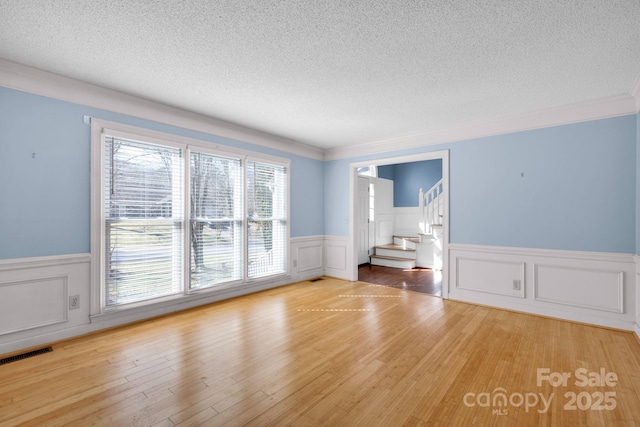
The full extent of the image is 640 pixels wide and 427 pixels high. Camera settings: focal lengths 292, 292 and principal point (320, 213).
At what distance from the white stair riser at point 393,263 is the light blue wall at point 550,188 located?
8.17ft

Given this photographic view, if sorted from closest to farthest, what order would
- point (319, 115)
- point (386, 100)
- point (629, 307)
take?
point (629, 307) < point (386, 100) < point (319, 115)

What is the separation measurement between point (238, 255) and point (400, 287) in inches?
111

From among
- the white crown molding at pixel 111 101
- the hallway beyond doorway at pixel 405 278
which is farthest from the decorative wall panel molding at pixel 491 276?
the white crown molding at pixel 111 101

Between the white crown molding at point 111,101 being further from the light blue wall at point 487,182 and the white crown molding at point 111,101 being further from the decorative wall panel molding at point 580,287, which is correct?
the decorative wall panel molding at point 580,287

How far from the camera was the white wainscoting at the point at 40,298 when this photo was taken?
2.64 metres

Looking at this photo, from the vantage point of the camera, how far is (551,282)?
3.63m

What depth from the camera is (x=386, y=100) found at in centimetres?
340

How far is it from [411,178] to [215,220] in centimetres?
654

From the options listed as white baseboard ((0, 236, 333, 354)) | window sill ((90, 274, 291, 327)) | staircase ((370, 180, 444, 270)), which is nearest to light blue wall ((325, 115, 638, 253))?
staircase ((370, 180, 444, 270))

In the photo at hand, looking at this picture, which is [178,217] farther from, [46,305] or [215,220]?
[46,305]

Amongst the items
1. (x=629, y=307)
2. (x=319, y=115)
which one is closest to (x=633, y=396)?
(x=629, y=307)

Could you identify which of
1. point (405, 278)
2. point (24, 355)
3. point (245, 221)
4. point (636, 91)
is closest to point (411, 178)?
point (405, 278)

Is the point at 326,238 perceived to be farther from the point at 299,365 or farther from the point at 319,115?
the point at 299,365

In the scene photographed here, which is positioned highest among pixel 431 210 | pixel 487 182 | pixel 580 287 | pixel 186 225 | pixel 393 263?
pixel 487 182
